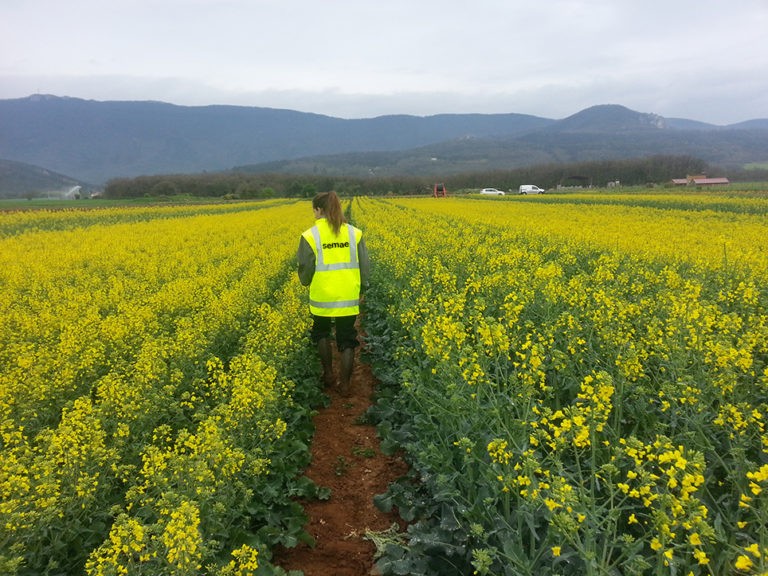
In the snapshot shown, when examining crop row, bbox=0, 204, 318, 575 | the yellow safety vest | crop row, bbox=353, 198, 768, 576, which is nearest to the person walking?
the yellow safety vest

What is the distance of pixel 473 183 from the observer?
92000 millimetres

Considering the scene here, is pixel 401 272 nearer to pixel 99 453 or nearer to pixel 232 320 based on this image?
pixel 232 320

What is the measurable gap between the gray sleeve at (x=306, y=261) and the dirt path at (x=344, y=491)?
5.79ft

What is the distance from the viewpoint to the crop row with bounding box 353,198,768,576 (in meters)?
2.16

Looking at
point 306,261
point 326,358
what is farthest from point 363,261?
point 326,358

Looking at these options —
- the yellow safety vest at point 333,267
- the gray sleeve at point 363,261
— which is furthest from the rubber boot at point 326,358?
the gray sleeve at point 363,261

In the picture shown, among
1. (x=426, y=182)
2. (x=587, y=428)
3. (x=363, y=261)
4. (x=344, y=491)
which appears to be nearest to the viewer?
(x=587, y=428)

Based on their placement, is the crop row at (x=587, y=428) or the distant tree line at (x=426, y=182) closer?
the crop row at (x=587, y=428)

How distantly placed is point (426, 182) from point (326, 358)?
284ft

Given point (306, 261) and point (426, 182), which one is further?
point (426, 182)

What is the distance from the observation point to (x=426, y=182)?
90125 mm

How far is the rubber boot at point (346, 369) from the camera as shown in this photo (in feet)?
21.6

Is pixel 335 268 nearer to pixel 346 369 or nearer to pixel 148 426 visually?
pixel 346 369

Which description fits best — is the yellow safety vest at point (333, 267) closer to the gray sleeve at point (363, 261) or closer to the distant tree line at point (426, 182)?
the gray sleeve at point (363, 261)
